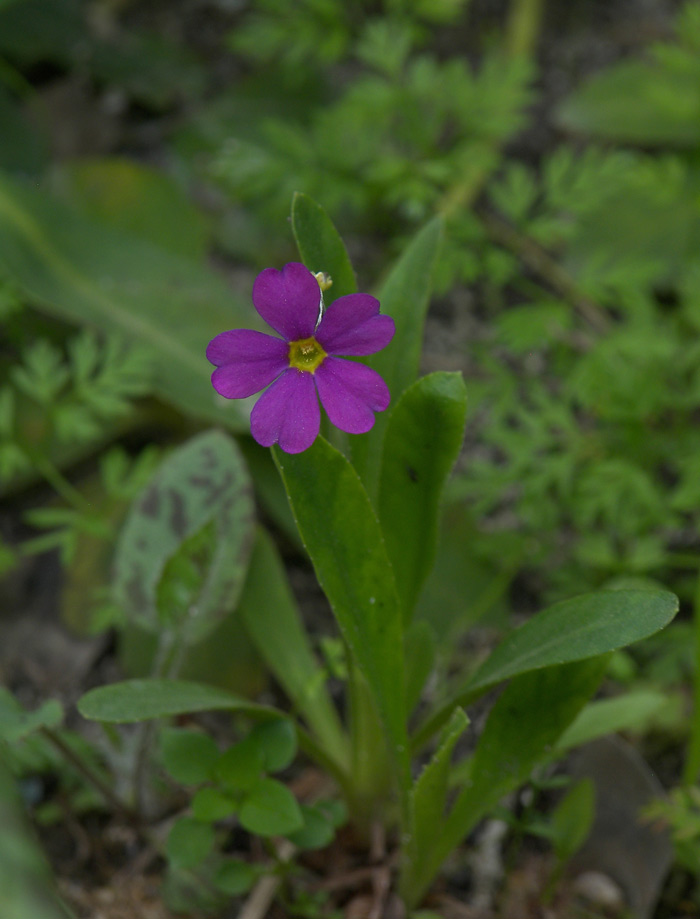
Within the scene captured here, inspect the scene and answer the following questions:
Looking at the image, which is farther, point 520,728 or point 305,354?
point 520,728

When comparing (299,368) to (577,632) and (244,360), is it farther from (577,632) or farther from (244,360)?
(577,632)

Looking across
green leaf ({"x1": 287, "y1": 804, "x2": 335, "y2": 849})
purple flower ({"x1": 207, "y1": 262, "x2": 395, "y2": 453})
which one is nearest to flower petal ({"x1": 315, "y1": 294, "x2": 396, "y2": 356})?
purple flower ({"x1": 207, "y1": 262, "x2": 395, "y2": 453})

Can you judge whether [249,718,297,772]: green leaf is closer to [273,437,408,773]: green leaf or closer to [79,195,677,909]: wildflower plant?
[79,195,677,909]: wildflower plant

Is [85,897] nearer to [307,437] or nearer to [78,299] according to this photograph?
[307,437]

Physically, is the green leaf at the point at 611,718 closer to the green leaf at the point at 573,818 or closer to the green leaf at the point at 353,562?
the green leaf at the point at 573,818

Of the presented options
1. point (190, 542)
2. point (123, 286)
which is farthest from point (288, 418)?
point (123, 286)
